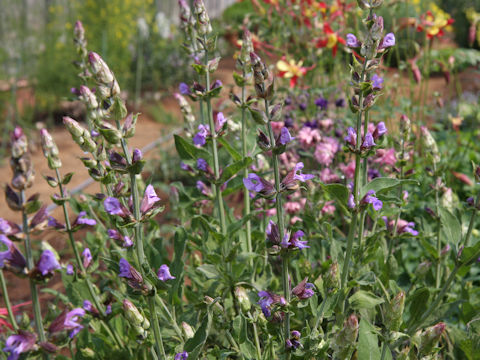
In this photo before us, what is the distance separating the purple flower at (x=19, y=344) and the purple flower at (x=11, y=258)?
15 cm

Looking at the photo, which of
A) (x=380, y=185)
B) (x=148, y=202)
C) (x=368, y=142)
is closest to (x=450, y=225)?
(x=380, y=185)

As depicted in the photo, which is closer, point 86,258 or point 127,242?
point 127,242

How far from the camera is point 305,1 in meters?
3.61

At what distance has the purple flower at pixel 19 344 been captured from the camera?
3.20 ft

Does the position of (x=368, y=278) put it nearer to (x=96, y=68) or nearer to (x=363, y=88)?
(x=363, y=88)

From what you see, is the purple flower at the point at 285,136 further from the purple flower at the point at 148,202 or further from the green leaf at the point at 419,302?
the green leaf at the point at 419,302

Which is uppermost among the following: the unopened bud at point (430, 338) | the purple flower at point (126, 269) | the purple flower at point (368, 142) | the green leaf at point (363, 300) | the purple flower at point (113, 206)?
the purple flower at point (368, 142)

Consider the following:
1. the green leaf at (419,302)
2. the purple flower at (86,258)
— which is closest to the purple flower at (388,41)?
the green leaf at (419,302)

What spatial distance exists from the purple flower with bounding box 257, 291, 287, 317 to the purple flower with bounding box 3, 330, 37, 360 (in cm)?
58

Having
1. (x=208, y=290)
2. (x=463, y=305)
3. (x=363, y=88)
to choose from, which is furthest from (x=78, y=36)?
(x=463, y=305)

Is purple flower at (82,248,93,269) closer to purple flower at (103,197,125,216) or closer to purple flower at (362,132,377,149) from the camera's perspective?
purple flower at (103,197,125,216)

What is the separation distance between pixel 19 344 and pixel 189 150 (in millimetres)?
835

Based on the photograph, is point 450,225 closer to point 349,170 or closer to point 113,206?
point 349,170

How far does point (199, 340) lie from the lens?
1.23m
